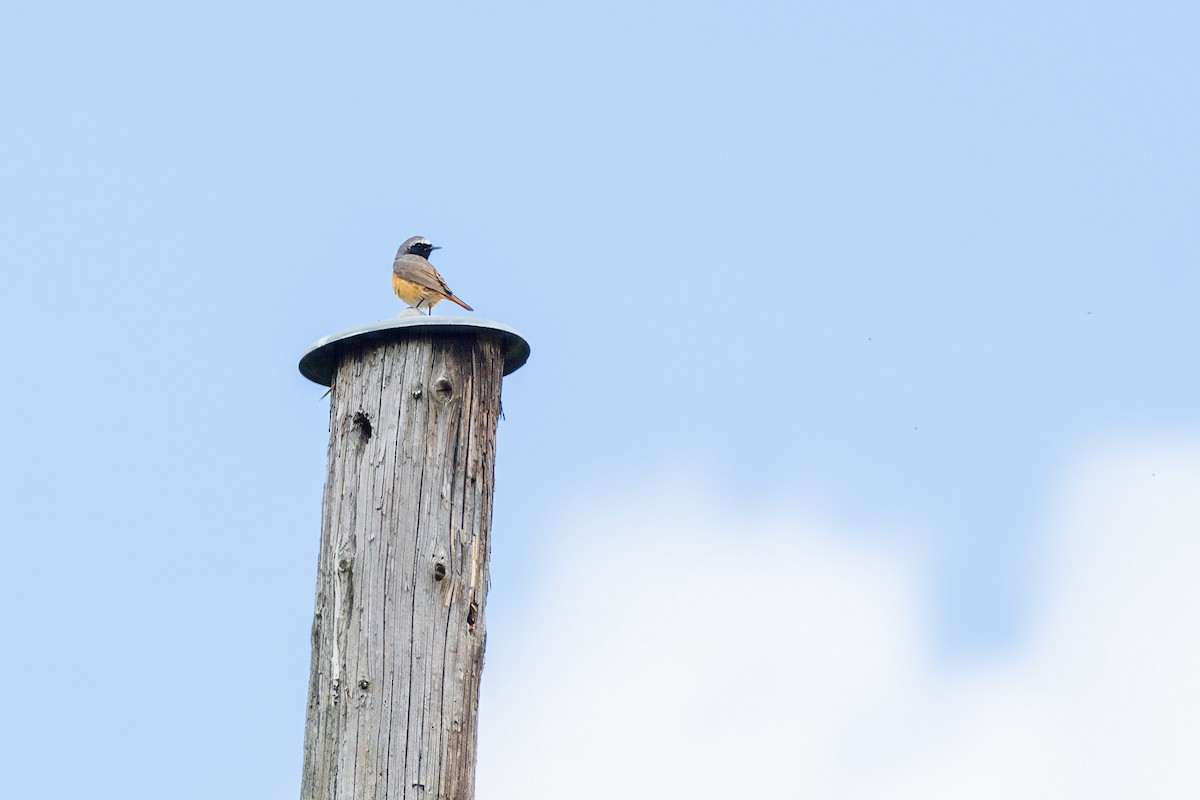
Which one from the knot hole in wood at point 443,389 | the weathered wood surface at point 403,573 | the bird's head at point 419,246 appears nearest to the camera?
the weathered wood surface at point 403,573

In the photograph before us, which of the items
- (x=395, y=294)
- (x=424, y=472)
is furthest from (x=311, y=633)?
(x=395, y=294)

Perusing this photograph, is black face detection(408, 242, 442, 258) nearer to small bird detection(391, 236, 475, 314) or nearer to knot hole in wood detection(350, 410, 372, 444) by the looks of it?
small bird detection(391, 236, 475, 314)

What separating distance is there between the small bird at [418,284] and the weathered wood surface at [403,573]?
164 cm

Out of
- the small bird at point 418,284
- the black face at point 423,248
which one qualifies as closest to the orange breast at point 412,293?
the small bird at point 418,284

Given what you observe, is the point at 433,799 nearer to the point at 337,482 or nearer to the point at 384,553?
the point at 384,553

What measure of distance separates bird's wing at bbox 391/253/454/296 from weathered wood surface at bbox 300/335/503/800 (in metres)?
1.64

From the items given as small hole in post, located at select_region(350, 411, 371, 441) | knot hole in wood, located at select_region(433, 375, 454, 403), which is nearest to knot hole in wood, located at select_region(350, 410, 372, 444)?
small hole in post, located at select_region(350, 411, 371, 441)

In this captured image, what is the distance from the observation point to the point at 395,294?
668 cm

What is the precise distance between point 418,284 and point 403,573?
2.28 metres

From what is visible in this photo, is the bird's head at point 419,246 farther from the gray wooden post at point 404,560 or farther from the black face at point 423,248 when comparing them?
the gray wooden post at point 404,560

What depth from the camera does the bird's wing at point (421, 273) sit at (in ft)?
21.3

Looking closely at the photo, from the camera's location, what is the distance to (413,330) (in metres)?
4.77

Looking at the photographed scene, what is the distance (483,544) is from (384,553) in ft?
1.05

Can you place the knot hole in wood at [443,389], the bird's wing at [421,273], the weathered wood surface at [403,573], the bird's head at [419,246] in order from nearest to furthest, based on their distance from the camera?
the weathered wood surface at [403,573]
the knot hole in wood at [443,389]
the bird's wing at [421,273]
the bird's head at [419,246]
